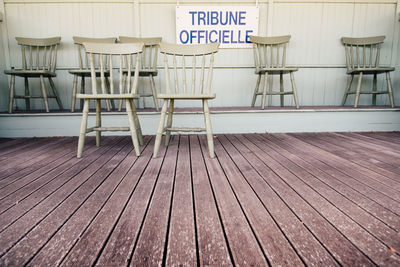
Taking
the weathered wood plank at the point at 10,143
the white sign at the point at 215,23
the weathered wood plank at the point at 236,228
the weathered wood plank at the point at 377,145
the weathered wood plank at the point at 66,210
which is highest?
the white sign at the point at 215,23

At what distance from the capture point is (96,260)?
2.06 ft

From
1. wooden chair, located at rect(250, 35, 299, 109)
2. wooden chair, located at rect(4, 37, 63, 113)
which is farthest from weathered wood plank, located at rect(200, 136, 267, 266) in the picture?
wooden chair, located at rect(4, 37, 63, 113)

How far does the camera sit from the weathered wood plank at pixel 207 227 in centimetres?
63

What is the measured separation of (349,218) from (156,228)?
0.67 metres

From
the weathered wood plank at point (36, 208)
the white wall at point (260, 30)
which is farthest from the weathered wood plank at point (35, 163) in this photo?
the white wall at point (260, 30)

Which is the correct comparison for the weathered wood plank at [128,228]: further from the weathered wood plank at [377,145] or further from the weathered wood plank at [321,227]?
the weathered wood plank at [377,145]

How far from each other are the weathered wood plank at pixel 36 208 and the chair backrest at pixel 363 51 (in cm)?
315

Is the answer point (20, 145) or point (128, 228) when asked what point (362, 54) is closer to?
point (128, 228)

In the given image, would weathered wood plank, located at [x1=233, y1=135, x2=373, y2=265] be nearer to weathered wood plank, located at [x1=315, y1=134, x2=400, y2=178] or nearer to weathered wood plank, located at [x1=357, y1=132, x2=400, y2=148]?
weathered wood plank, located at [x1=315, y1=134, x2=400, y2=178]

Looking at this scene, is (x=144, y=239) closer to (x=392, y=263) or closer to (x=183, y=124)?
(x=392, y=263)

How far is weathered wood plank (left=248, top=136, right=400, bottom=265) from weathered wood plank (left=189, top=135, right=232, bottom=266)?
39 centimetres

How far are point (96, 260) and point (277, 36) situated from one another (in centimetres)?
310

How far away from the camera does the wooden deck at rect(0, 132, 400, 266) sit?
653 mm

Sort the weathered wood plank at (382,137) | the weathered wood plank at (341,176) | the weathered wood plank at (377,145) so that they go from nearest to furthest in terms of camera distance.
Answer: the weathered wood plank at (341,176)
the weathered wood plank at (377,145)
the weathered wood plank at (382,137)
